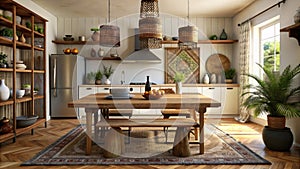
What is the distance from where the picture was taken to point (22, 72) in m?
5.30

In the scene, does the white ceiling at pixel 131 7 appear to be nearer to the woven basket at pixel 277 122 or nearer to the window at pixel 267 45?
the window at pixel 267 45

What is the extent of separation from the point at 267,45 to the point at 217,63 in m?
1.89

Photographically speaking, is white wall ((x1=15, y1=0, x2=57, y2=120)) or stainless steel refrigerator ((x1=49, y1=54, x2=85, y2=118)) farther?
stainless steel refrigerator ((x1=49, y1=54, x2=85, y2=118))

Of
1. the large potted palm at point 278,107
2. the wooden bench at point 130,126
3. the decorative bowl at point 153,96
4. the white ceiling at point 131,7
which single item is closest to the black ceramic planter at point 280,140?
the large potted palm at point 278,107

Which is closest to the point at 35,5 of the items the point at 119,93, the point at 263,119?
the point at 119,93

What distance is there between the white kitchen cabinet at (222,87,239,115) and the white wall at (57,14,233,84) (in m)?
0.92

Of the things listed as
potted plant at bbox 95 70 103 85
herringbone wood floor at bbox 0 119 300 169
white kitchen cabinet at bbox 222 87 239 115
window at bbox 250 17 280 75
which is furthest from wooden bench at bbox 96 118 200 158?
potted plant at bbox 95 70 103 85

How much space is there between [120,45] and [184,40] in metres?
3.69

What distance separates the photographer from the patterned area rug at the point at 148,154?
3137mm

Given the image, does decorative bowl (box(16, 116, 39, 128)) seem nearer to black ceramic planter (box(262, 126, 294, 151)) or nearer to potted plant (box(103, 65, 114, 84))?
potted plant (box(103, 65, 114, 84))

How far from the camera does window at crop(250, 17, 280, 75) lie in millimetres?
5074

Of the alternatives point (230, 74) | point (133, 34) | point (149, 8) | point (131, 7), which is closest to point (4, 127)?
point (149, 8)

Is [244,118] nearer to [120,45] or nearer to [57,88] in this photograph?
[120,45]

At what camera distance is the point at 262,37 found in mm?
5727
